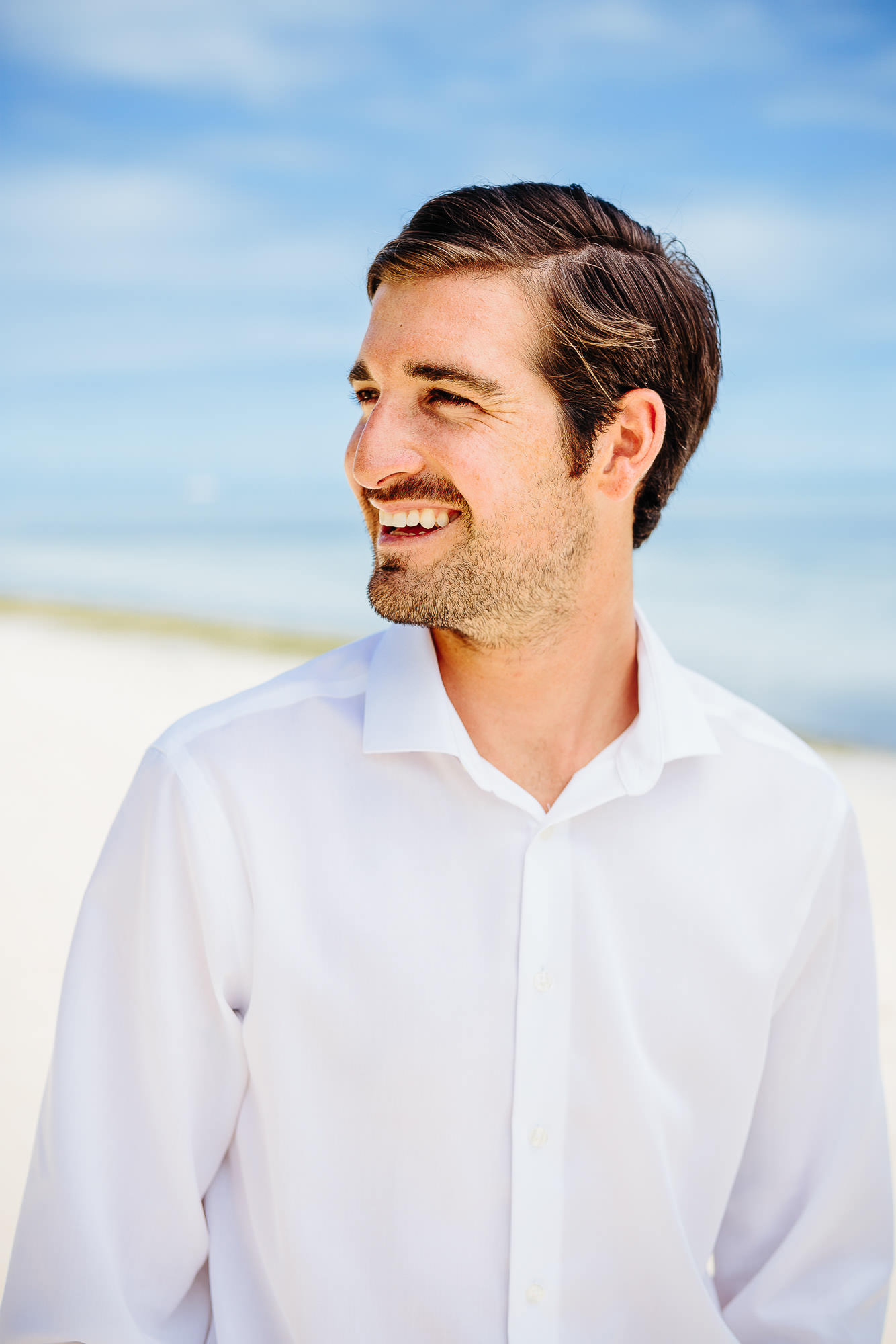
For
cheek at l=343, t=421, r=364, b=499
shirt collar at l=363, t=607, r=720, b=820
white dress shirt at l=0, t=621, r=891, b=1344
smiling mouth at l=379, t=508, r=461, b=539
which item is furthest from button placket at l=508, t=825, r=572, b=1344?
cheek at l=343, t=421, r=364, b=499

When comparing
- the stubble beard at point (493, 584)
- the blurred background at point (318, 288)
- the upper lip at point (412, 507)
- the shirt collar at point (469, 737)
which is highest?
the blurred background at point (318, 288)

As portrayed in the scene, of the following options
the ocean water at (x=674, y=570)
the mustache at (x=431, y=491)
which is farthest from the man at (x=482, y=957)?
the ocean water at (x=674, y=570)

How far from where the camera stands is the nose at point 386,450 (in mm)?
1454

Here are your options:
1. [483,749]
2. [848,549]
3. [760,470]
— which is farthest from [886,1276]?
[760,470]

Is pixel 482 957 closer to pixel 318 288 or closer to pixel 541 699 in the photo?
pixel 541 699

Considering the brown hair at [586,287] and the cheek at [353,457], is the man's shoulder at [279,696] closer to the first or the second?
the cheek at [353,457]

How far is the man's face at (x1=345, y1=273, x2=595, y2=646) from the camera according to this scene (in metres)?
1.46

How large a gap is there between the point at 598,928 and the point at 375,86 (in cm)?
2347

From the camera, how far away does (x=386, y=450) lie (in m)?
1.46

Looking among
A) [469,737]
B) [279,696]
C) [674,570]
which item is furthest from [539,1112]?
[674,570]

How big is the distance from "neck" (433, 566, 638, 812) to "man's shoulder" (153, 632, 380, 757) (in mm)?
128

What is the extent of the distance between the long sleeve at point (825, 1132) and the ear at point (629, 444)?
1.90 ft

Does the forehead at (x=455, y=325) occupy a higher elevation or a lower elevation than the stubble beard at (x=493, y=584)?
higher

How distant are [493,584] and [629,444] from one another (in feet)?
1.22
